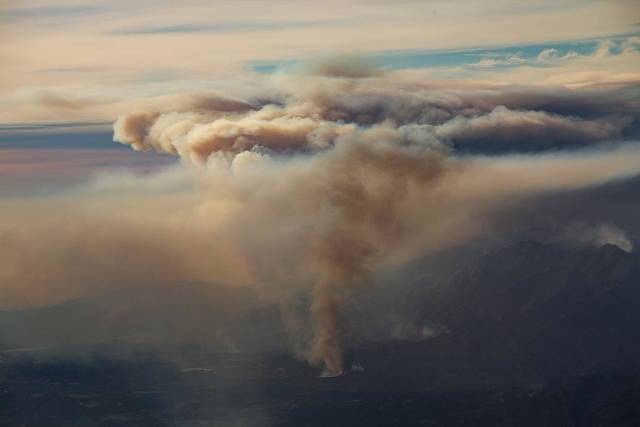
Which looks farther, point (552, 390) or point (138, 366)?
point (138, 366)

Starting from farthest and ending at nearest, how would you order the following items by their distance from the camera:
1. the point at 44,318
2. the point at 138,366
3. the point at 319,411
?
the point at 44,318 < the point at 138,366 < the point at 319,411

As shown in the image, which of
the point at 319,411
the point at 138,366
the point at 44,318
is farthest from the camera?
the point at 44,318

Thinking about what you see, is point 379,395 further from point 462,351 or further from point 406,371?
point 462,351

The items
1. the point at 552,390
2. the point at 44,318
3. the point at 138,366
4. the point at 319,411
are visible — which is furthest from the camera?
the point at 44,318

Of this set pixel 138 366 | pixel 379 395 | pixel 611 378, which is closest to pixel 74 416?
pixel 138 366

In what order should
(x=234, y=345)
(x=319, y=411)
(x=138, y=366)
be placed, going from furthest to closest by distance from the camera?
(x=234, y=345), (x=138, y=366), (x=319, y=411)

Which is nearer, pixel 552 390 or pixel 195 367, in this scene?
pixel 552 390

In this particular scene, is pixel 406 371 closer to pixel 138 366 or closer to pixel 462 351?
pixel 462 351

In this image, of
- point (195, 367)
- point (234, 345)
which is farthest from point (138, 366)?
point (234, 345)
